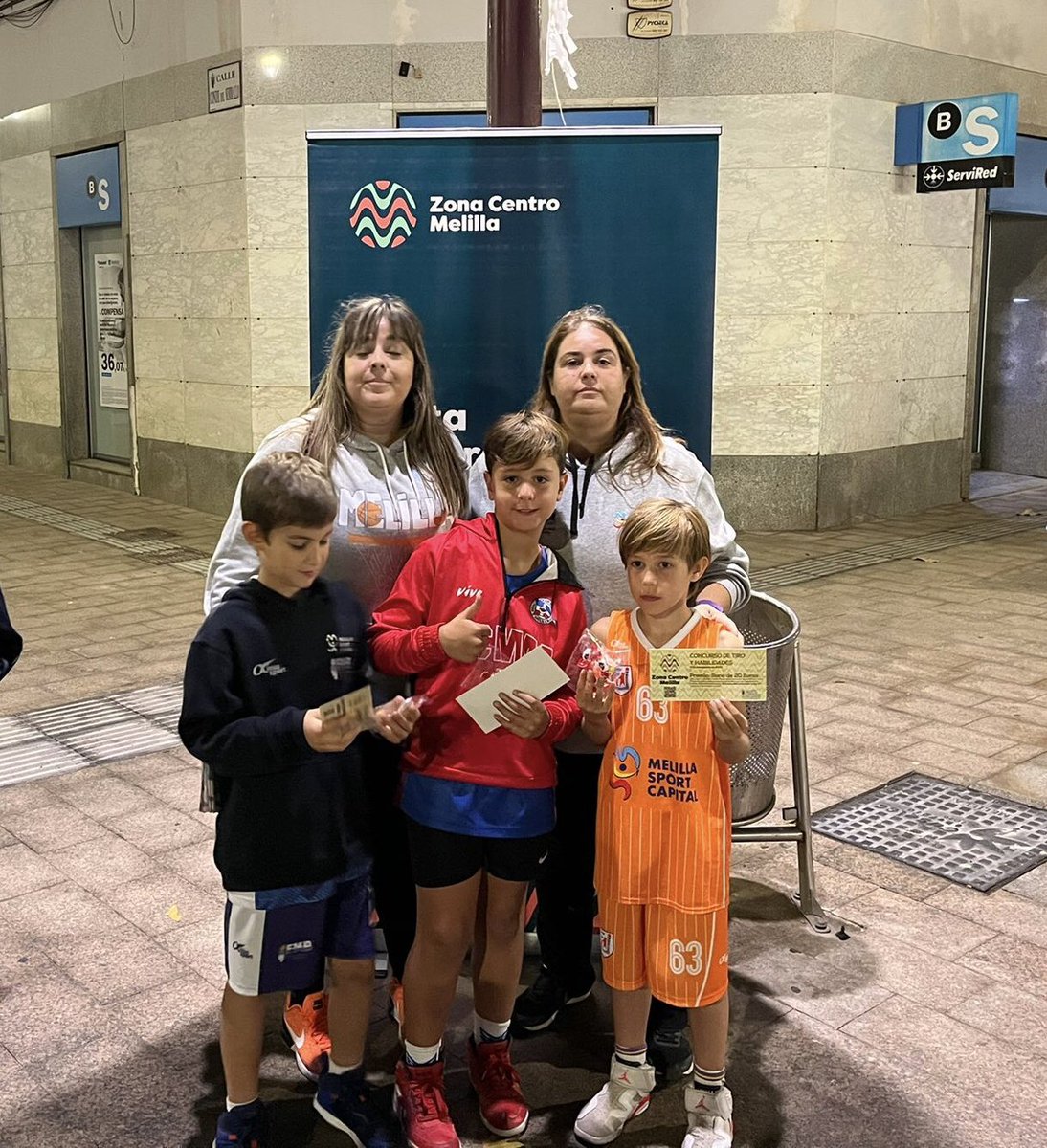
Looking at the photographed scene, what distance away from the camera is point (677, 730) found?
2.76 meters

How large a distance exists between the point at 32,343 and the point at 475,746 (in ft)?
43.0

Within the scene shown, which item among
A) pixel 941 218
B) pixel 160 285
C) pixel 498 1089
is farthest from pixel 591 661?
pixel 160 285

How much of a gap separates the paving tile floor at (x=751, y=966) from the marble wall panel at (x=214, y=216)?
4975 mm

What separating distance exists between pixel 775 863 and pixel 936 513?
25.8ft

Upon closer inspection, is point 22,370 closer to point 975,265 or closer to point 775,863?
point 975,265

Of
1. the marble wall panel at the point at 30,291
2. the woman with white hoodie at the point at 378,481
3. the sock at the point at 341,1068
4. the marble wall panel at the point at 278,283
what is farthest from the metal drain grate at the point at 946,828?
the marble wall panel at the point at 30,291

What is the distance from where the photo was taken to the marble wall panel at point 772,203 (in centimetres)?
1009

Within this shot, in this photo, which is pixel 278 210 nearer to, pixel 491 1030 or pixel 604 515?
pixel 604 515

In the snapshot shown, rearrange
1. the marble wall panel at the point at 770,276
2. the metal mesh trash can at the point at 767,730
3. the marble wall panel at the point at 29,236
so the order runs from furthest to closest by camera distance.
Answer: the marble wall panel at the point at 29,236
the marble wall panel at the point at 770,276
the metal mesh trash can at the point at 767,730

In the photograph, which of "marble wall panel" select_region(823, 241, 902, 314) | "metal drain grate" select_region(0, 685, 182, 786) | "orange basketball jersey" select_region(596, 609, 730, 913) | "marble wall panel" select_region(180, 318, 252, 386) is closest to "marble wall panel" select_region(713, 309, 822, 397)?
"marble wall panel" select_region(823, 241, 902, 314)

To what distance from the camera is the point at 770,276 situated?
10219mm

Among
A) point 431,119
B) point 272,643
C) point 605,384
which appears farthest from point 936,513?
point 272,643

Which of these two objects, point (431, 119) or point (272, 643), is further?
point (431, 119)

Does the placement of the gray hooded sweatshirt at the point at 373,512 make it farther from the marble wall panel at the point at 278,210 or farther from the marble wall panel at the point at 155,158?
the marble wall panel at the point at 155,158
